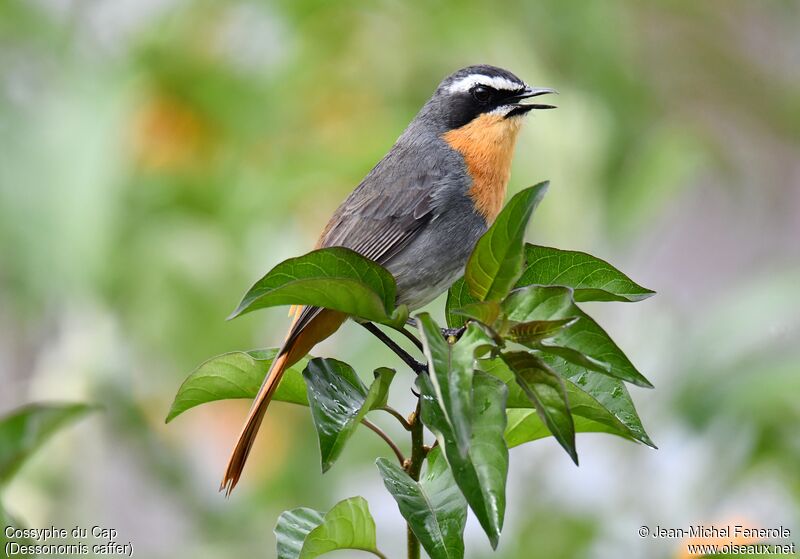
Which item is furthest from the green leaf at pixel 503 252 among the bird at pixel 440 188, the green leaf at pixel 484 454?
the bird at pixel 440 188

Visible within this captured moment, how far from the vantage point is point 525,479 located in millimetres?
3373

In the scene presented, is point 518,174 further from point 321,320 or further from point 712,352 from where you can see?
point 321,320

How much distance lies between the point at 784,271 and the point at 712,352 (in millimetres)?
411

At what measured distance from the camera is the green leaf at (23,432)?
2.03 meters

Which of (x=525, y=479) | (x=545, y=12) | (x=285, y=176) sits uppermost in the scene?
(x=545, y=12)

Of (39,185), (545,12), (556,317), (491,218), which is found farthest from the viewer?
(545,12)

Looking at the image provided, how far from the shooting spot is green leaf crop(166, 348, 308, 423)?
1.73 meters

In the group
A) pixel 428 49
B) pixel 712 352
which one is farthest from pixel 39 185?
pixel 712 352

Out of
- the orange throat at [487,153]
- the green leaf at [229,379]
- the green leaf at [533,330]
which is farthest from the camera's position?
the orange throat at [487,153]

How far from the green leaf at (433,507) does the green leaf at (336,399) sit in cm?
7

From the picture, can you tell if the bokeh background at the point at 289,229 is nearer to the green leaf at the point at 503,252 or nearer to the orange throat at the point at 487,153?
the orange throat at the point at 487,153

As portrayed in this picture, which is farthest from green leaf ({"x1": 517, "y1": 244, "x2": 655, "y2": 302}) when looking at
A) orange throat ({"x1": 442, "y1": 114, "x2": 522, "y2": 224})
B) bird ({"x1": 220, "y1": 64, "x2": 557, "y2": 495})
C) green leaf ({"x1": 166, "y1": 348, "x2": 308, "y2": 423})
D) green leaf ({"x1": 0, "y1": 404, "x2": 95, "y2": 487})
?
orange throat ({"x1": 442, "y1": 114, "x2": 522, "y2": 224})

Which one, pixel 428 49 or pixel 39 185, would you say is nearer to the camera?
pixel 39 185

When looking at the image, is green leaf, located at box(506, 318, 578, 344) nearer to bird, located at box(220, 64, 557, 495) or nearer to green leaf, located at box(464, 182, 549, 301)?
green leaf, located at box(464, 182, 549, 301)
